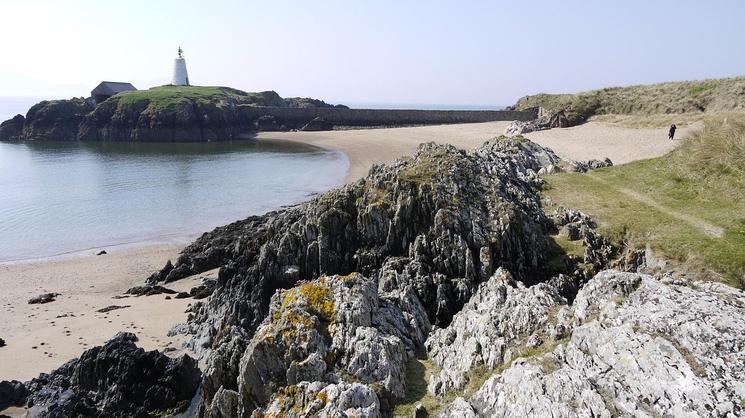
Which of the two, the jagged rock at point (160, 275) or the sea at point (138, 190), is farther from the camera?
the sea at point (138, 190)

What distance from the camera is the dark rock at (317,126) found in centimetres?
10544

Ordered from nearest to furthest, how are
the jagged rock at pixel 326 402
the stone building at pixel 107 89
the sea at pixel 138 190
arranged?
1. the jagged rock at pixel 326 402
2. the sea at pixel 138 190
3. the stone building at pixel 107 89

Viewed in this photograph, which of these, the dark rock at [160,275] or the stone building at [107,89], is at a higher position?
the stone building at [107,89]

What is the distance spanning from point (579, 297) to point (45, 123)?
119765mm

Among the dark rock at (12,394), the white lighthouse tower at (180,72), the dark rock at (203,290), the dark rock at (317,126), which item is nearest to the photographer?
the dark rock at (12,394)

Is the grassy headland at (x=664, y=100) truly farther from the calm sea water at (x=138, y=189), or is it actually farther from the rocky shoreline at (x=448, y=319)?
the rocky shoreline at (x=448, y=319)

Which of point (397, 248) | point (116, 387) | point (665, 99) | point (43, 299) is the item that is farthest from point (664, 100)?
point (116, 387)

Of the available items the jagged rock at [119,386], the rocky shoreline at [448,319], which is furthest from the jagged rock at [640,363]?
the jagged rock at [119,386]

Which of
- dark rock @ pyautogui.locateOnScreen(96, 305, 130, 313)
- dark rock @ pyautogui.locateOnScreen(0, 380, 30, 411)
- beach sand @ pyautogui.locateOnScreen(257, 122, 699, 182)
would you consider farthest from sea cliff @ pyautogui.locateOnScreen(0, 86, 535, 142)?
dark rock @ pyautogui.locateOnScreen(0, 380, 30, 411)

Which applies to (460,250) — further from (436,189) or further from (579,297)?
(579,297)

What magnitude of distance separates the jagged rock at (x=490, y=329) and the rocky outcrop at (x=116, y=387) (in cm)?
821

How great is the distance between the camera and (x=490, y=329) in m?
11.3

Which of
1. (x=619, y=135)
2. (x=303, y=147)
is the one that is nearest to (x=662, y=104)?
(x=619, y=135)

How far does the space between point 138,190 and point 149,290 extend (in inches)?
1232
